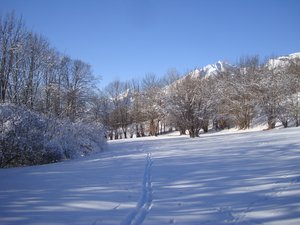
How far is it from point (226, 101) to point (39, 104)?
2701 centimetres

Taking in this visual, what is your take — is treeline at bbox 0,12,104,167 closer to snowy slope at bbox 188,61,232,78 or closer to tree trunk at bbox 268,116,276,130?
snowy slope at bbox 188,61,232,78

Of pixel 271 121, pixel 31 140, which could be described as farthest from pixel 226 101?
pixel 31 140

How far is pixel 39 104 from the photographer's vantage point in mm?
29859

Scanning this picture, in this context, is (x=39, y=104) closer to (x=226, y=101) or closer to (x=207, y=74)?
(x=226, y=101)

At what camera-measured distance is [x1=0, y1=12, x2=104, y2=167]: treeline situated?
48.2ft

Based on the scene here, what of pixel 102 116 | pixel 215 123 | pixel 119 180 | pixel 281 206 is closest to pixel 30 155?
pixel 119 180

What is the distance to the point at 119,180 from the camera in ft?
25.8

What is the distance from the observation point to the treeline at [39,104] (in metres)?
14.7

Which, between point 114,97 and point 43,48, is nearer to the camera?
point 43,48

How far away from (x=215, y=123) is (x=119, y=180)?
42.6m

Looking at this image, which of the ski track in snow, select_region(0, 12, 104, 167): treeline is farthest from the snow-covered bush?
the ski track in snow

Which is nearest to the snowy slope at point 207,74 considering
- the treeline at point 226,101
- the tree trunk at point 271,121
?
the treeline at point 226,101

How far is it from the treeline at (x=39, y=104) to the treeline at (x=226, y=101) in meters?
7.14

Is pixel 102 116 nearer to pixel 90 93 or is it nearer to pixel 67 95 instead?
pixel 90 93
